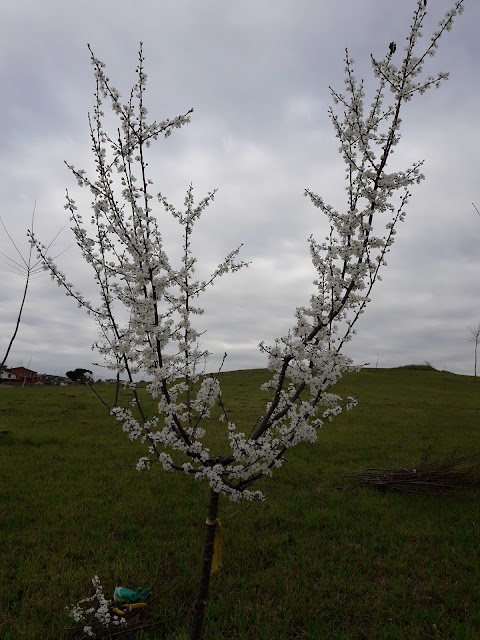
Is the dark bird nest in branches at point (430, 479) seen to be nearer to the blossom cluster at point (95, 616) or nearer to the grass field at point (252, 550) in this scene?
the grass field at point (252, 550)

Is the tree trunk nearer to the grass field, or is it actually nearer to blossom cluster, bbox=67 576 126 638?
the grass field

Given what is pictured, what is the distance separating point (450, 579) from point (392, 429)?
1302 centimetres

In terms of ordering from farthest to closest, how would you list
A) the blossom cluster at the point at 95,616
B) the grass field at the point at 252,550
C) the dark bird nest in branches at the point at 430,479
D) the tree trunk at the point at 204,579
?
the dark bird nest in branches at the point at 430,479
the grass field at the point at 252,550
the blossom cluster at the point at 95,616
the tree trunk at the point at 204,579

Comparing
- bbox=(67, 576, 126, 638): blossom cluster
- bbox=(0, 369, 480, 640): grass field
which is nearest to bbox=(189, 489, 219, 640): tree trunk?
bbox=(0, 369, 480, 640): grass field

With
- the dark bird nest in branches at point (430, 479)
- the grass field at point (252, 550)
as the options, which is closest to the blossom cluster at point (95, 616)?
the grass field at point (252, 550)

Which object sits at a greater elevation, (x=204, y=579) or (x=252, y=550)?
(x=204, y=579)

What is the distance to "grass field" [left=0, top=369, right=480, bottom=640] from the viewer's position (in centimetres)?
516

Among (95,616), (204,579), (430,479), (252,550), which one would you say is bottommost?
(95,616)

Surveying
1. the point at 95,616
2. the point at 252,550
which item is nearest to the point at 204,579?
the point at 95,616

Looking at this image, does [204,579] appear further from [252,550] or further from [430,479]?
[430,479]

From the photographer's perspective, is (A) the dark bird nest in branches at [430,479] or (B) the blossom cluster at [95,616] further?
(A) the dark bird nest in branches at [430,479]

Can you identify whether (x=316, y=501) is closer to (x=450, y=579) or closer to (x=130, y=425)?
(x=450, y=579)

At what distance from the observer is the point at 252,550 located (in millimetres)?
6746

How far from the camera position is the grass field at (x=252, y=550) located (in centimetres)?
516
